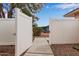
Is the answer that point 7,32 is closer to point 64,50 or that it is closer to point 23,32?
point 23,32

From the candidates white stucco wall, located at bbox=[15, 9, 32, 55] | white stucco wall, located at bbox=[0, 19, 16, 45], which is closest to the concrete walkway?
white stucco wall, located at bbox=[15, 9, 32, 55]

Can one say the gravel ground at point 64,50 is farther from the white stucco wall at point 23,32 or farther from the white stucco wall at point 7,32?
the white stucco wall at point 7,32

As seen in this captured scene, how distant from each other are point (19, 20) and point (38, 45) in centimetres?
31

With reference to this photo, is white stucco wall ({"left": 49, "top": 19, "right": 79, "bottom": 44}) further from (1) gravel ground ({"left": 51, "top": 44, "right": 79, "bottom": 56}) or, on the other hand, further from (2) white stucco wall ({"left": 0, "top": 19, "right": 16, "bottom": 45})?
(2) white stucco wall ({"left": 0, "top": 19, "right": 16, "bottom": 45})

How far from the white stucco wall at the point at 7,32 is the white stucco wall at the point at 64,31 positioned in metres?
0.37

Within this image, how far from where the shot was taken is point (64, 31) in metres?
2.35

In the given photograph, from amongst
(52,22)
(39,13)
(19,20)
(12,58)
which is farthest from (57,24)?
(12,58)

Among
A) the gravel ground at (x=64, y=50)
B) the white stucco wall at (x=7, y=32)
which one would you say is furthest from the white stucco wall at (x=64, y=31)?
the white stucco wall at (x=7, y=32)

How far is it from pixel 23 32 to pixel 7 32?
6.0 inches

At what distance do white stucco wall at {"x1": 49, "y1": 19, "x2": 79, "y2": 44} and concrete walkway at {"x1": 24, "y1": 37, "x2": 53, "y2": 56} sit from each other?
69 millimetres

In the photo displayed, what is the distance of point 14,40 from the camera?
91.7 inches

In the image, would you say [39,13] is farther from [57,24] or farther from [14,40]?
[14,40]

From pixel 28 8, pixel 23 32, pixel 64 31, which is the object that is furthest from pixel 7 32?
pixel 64 31

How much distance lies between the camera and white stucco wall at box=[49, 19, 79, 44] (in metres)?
2.34
